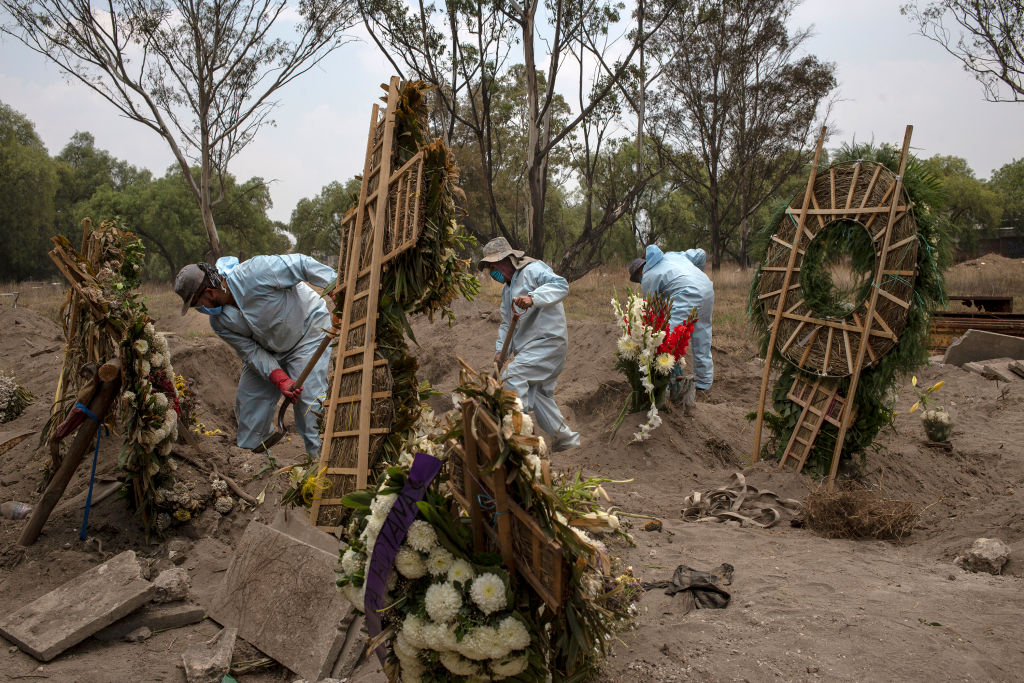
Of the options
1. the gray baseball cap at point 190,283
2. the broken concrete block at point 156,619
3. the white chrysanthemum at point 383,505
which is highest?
the gray baseball cap at point 190,283

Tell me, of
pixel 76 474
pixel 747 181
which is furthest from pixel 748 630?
pixel 747 181

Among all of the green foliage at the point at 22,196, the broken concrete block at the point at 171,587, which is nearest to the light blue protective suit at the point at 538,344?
the broken concrete block at the point at 171,587

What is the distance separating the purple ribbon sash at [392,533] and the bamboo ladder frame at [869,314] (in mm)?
4029

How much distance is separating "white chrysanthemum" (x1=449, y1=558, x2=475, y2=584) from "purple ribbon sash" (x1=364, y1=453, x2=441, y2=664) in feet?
0.64

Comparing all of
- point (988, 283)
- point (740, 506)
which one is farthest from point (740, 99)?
point (740, 506)

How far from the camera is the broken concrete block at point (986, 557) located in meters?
3.85

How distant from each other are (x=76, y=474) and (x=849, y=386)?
19.1 feet

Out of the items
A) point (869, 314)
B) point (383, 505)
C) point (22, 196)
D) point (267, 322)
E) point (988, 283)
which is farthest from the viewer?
point (22, 196)

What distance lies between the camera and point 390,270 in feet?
13.7

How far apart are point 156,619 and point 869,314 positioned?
16.6 feet

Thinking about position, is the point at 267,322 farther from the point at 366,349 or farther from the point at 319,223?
the point at 319,223

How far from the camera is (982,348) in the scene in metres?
11.3

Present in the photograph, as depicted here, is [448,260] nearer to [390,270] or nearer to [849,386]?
[390,270]

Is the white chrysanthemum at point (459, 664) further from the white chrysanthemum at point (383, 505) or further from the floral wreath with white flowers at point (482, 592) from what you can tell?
the white chrysanthemum at point (383, 505)
